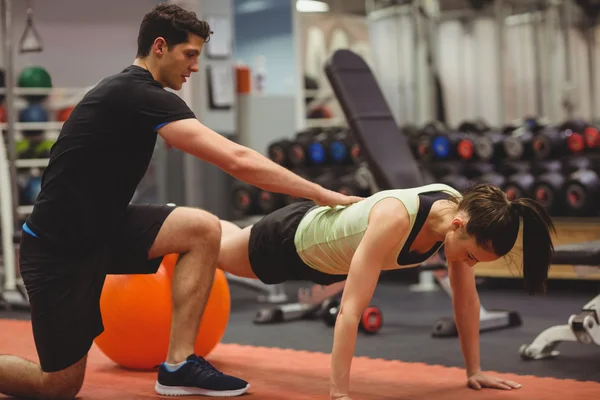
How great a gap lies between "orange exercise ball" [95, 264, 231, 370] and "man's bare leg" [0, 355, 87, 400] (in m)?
0.39

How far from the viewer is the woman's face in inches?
87.4

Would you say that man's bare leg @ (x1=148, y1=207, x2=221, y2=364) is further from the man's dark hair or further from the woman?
the man's dark hair

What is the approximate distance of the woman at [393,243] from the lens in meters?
2.21

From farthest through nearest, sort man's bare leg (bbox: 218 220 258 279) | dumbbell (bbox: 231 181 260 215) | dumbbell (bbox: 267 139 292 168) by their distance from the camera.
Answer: dumbbell (bbox: 267 139 292 168)
dumbbell (bbox: 231 181 260 215)
man's bare leg (bbox: 218 220 258 279)

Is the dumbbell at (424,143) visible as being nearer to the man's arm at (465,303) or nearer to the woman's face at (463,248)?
the man's arm at (465,303)

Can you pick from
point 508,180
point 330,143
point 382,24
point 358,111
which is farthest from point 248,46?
point 358,111

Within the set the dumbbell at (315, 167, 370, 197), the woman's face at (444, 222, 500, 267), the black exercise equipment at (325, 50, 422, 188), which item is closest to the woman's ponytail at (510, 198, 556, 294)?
the woman's face at (444, 222, 500, 267)

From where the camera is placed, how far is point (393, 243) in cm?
227

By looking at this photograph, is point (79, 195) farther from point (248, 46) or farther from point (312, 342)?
point (248, 46)

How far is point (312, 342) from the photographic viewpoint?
150 inches

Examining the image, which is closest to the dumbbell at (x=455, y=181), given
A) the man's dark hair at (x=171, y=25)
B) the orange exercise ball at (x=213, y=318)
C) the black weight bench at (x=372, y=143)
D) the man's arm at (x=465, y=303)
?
the black weight bench at (x=372, y=143)

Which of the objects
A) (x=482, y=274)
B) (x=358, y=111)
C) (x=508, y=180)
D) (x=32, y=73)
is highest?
(x=32, y=73)

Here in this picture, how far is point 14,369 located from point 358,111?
2.38 metres

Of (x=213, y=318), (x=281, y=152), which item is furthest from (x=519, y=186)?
(x=213, y=318)
